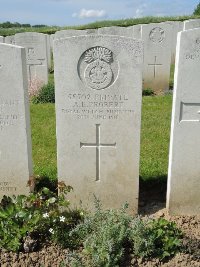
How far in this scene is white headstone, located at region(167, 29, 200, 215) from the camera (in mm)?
3779

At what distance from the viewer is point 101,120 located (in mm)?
4082

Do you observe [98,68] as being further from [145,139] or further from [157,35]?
[157,35]

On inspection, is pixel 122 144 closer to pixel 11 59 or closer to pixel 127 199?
pixel 127 199

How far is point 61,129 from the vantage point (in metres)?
4.11

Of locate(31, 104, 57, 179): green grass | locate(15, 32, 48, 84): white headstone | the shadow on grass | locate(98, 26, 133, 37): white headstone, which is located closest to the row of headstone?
the shadow on grass

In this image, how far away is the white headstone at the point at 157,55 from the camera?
10.4m

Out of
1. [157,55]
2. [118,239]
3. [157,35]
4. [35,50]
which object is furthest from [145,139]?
[35,50]

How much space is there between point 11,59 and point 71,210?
1.83m

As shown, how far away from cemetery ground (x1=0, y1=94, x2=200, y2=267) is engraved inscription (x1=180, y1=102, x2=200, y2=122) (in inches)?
44.1

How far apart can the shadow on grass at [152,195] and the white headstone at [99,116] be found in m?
0.25

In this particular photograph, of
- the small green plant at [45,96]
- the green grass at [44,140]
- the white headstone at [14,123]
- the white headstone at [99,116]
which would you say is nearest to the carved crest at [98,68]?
the white headstone at [99,116]

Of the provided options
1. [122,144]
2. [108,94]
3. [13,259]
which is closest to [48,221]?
[13,259]

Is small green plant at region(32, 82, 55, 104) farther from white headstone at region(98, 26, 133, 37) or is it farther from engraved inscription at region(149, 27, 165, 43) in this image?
white headstone at region(98, 26, 133, 37)

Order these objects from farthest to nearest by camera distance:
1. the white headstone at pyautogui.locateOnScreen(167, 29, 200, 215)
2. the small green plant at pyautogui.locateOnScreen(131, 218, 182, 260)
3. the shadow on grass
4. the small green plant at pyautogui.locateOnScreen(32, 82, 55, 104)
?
the small green plant at pyautogui.locateOnScreen(32, 82, 55, 104)
the shadow on grass
the white headstone at pyautogui.locateOnScreen(167, 29, 200, 215)
the small green plant at pyautogui.locateOnScreen(131, 218, 182, 260)
